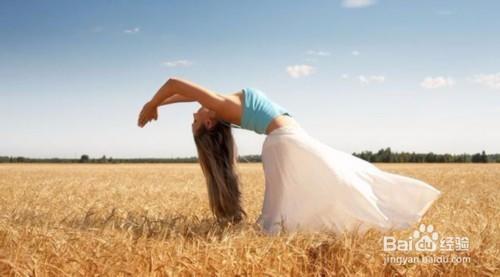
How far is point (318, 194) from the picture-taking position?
4.45 meters

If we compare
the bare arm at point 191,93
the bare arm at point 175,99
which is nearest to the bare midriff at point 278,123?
the bare arm at point 191,93

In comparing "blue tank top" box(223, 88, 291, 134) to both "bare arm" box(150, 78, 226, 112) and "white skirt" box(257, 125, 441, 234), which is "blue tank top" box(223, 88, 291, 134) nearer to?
"white skirt" box(257, 125, 441, 234)

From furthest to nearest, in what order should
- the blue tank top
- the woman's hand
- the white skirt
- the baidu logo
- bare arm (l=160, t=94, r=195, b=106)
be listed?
1. bare arm (l=160, t=94, r=195, b=106)
2. the woman's hand
3. the blue tank top
4. the white skirt
5. the baidu logo

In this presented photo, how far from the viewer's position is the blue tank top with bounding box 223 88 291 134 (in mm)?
4586

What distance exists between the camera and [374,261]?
329 cm

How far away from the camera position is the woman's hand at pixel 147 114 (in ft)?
15.7

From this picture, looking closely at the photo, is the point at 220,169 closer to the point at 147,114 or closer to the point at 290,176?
the point at 290,176

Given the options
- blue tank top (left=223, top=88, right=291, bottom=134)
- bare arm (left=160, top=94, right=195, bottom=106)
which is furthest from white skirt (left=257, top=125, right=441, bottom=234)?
bare arm (left=160, top=94, right=195, bottom=106)

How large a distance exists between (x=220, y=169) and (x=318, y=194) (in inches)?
40.4

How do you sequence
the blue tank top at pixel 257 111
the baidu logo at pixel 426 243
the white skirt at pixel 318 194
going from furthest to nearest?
1. the blue tank top at pixel 257 111
2. the white skirt at pixel 318 194
3. the baidu logo at pixel 426 243

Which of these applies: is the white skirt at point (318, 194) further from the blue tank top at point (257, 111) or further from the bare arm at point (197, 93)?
the bare arm at point (197, 93)

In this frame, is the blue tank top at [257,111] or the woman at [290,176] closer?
the woman at [290,176]

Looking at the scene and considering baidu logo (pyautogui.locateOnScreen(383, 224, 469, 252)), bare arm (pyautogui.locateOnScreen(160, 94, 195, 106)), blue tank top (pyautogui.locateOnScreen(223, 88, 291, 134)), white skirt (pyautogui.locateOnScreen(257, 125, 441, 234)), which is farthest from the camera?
bare arm (pyautogui.locateOnScreen(160, 94, 195, 106))

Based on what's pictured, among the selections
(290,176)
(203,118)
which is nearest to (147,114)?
(203,118)
